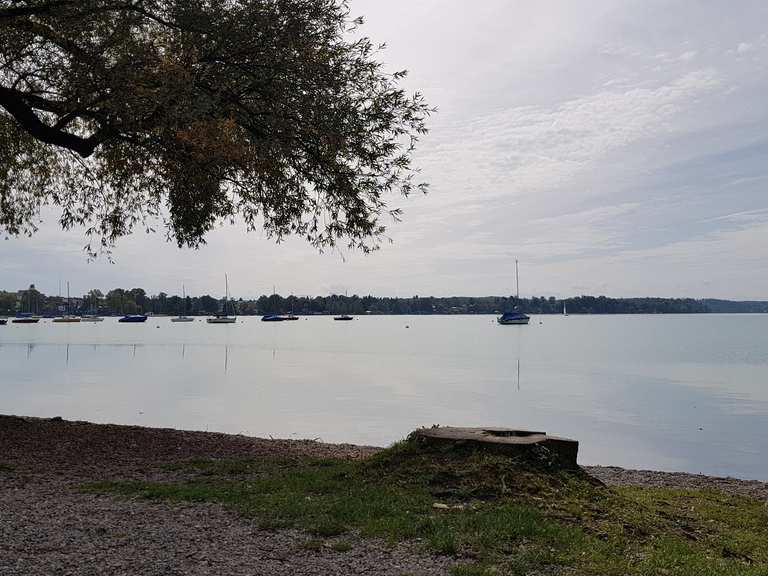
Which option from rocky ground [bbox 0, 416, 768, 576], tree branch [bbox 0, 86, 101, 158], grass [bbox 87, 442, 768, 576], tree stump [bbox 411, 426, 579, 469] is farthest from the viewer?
tree branch [bbox 0, 86, 101, 158]

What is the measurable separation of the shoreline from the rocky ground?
71 millimetres

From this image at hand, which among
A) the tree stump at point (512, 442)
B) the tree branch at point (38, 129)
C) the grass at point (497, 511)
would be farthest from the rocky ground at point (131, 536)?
the tree branch at point (38, 129)

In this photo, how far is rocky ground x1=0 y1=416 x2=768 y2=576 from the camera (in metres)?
6.04

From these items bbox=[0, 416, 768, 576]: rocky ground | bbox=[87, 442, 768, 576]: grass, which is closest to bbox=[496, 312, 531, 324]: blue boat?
bbox=[0, 416, 768, 576]: rocky ground

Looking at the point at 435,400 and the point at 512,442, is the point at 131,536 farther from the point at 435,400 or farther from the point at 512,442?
the point at 435,400

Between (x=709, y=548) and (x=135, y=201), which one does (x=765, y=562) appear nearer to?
(x=709, y=548)

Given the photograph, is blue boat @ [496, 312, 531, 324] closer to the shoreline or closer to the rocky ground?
the shoreline

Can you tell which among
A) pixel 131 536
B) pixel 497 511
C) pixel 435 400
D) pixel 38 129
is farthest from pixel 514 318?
pixel 131 536

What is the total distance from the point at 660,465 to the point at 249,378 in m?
28.1

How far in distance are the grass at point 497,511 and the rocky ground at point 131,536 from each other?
35cm

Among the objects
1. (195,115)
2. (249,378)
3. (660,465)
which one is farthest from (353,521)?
(249,378)

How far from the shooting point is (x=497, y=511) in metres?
7.54

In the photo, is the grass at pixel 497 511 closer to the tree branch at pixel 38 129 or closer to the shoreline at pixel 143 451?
the shoreline at pixel 143 451

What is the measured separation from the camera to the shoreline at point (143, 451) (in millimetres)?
11320
